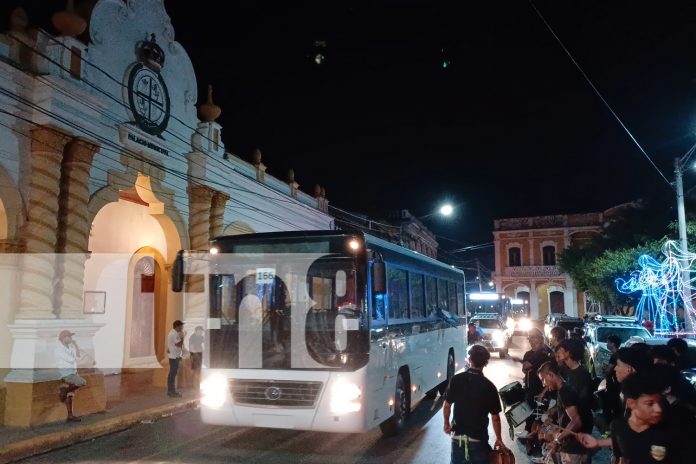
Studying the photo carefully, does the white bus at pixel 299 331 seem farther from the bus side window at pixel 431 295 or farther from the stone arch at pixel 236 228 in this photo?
the stone arch at pixel 236 228

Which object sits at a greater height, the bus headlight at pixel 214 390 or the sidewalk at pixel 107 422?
the bus headlight at pixel 214 390

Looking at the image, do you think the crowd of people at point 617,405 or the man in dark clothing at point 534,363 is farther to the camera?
the man in dark clothing at point 534,363

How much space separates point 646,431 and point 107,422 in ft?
29.8

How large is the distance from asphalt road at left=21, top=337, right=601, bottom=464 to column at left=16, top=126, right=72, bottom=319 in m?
2.95

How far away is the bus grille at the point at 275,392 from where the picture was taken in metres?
7.63

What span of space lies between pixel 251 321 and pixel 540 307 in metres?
49.4

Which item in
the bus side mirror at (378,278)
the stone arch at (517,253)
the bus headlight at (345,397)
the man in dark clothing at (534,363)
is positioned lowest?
the bus headlight at (345,397)

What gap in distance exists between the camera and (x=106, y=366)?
1595 centimetres

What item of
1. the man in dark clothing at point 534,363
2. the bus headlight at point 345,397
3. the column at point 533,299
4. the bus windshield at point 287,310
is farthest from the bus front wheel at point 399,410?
the column at point 533,299

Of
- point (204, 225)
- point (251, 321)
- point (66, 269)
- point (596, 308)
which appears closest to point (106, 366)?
point (204, 225)

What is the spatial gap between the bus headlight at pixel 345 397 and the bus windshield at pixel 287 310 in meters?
0.25

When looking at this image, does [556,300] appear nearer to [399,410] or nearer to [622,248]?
[622,248]

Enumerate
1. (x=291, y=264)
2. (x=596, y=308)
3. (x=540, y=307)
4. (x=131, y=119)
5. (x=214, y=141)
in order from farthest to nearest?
(x=540, y=307)
(x=596, y=308)
(x=214, y=141)
(x=131, y=119)
(x=291, y=264)

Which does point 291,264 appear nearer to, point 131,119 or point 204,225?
point 131,119
